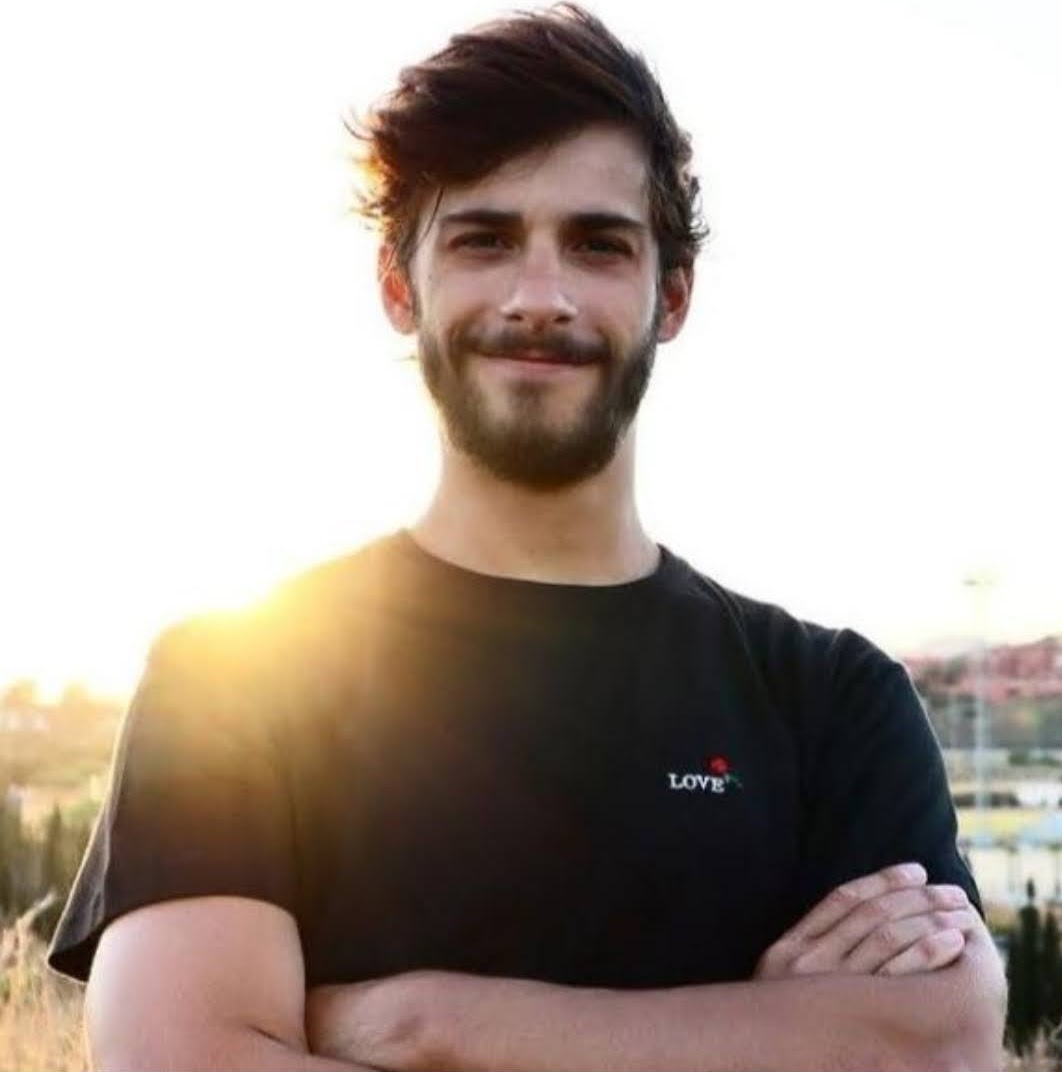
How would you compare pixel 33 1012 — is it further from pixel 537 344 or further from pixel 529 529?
pixel 537 344

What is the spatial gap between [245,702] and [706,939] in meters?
0.80

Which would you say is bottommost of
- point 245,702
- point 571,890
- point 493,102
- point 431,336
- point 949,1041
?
point 949,1041

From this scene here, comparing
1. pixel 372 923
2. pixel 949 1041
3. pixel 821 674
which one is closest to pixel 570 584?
pixel 821 674

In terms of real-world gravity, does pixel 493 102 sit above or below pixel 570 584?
above

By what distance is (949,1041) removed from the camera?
3258 millimetres

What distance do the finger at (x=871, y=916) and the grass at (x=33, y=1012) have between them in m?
3.67

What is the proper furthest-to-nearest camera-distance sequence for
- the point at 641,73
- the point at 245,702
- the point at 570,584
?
1. the point at 641,73
2. the point at 570,584
3. the point at 245,702

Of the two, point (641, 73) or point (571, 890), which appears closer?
point (571, 890)

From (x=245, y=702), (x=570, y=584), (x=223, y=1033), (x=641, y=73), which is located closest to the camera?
(x=223, y=1033)

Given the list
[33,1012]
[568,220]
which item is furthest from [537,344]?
[33,1012]

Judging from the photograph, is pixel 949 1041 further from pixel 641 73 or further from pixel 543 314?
pixel 641 73

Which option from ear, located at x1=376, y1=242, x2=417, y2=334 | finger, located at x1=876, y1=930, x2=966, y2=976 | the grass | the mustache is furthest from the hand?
the grass

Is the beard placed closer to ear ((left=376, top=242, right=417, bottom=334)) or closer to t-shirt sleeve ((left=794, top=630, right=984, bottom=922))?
ear ((left=376, top=242, right=417, bottom=334))

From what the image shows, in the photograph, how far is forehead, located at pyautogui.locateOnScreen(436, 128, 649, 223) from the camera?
354cm
